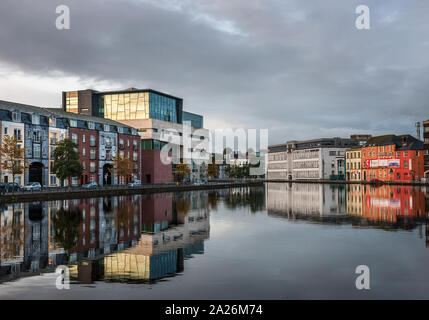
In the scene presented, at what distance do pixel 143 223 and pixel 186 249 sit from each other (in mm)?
10493

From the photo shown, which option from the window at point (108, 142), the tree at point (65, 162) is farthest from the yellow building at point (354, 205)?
the window at point (108, 142)

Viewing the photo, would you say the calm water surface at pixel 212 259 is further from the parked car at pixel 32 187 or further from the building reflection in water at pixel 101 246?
the parked car at pixel 32 187

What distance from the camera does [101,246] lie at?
787 inches

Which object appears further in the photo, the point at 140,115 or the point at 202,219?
the point at 140,115

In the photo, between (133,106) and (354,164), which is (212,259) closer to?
(133,106)

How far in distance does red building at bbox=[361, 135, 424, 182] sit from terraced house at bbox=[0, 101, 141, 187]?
277 ft

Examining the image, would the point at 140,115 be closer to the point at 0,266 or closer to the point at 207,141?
the point at 207,141

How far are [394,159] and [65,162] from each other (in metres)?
106

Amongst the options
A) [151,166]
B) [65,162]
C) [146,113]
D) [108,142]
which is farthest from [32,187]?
[146,113]

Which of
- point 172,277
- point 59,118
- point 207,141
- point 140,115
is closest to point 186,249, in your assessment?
point 172,277

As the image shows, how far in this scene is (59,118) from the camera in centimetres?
7925

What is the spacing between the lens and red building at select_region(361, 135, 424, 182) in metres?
122

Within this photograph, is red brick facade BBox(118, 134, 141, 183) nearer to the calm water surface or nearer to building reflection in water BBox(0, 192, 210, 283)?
building reflection in water BBox(0, 192, 210, 283)

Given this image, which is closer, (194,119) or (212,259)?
(212,259)
